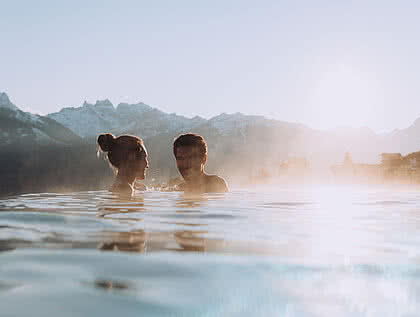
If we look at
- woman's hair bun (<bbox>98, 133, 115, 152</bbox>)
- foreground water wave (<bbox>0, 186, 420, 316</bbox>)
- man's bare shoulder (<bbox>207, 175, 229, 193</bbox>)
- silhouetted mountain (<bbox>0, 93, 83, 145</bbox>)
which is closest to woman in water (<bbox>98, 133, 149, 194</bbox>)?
woman's hair bun (<bbox>98, 133, 115, 152</bbox>)

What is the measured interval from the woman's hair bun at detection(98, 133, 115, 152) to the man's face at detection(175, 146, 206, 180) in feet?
5.92

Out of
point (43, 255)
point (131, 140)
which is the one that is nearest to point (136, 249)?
point (43, 255)

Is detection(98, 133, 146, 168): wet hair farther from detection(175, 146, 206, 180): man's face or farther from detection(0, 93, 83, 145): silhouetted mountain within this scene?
detection(0, 93, 83, 145): silhouetted mountain

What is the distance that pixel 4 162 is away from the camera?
124562 millimetres

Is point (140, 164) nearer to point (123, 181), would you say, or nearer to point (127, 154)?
point (127, 154)

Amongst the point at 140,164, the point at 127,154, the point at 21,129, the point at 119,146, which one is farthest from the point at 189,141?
the point at 21,129

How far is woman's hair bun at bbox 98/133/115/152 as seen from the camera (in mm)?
9406

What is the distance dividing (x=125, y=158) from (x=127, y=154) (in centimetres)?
14

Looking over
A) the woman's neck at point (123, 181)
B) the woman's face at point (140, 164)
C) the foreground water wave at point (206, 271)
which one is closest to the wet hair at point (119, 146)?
the woman's face at point (140, 164)

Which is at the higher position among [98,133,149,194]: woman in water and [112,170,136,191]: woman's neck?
[98,133,149,194]: woman in water

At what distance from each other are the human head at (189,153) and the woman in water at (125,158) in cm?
100

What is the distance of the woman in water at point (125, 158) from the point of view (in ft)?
31.3

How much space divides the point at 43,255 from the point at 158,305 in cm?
122

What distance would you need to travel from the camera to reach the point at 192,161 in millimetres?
10336
